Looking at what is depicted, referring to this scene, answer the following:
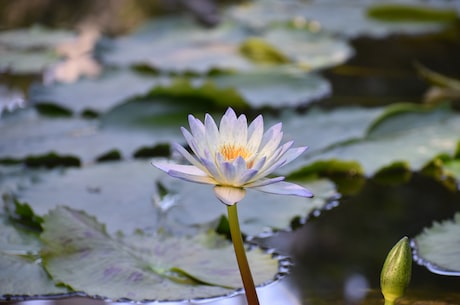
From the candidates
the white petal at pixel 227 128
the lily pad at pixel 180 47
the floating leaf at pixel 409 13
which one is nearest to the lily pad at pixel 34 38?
the lily pad at pixel 180 47

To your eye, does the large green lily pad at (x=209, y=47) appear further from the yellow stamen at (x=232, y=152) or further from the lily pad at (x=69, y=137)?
the yellow stamen at (x=232, y=152)

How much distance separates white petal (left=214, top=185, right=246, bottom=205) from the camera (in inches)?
32.6

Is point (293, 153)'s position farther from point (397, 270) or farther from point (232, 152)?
point (397, 270)

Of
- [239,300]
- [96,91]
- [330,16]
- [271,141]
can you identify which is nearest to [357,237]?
[239,300]

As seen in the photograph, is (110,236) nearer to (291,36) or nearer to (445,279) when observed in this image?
(445,279)

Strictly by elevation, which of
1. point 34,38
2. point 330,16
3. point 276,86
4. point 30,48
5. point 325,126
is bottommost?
point 325,126

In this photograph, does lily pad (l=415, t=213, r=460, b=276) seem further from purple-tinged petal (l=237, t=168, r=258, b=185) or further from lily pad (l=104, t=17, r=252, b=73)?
lily pad (l=104, t=17, r=252, b=73)

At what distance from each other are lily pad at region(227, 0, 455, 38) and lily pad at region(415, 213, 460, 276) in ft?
5.43

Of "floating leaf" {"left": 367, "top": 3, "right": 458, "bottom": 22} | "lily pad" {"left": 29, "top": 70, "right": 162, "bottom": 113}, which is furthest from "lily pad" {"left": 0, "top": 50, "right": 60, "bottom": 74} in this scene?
"floating leaf" {"left": 367, "top": 3, "right": 458, "bottom": 22}

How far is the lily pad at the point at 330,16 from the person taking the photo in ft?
9.41

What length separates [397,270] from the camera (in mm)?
861

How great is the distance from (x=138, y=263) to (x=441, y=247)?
46 centimetres

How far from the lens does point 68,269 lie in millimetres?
1108

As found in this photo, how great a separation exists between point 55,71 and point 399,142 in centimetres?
127
